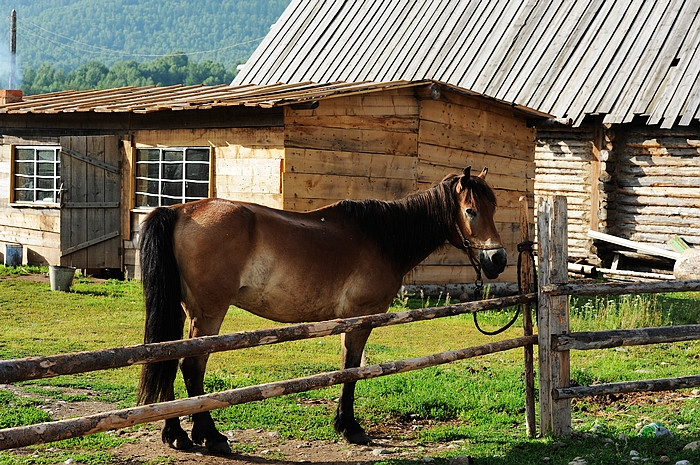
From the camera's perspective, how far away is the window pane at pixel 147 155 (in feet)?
47.1

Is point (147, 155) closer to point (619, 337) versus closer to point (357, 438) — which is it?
point (357, 438)

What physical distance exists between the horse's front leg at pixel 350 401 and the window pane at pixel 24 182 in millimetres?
11452

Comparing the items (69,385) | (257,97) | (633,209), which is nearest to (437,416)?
(69,385)

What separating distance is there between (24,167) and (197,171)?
4.43 meters

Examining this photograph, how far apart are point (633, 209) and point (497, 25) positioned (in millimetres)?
5713

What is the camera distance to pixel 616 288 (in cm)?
652

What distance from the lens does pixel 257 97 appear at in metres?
12.5

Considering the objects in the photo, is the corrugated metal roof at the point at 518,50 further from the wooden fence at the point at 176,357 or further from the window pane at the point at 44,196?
the wooden fence at the point at 176,357

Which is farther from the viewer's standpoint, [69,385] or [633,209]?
[633,209]

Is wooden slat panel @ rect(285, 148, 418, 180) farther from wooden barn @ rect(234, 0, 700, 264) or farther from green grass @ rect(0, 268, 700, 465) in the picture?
wooden barn @ rect(234, 0, 700, 264)

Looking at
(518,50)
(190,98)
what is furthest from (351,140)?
(518,50)

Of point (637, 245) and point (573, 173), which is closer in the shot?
point (637, 245)

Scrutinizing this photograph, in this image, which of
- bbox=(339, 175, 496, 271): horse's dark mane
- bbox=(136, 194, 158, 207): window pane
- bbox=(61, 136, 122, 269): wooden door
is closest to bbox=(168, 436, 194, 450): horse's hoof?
bbox=(339, 175, 496, 271): horse's dark mane

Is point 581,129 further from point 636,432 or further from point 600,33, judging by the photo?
point 636,432
